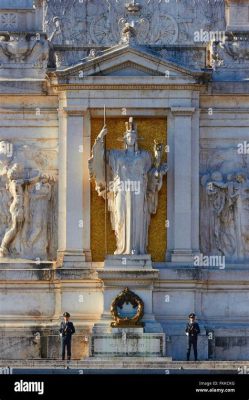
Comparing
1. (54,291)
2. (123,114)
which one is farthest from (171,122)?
(54,291)

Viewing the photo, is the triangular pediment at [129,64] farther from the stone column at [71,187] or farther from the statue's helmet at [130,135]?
the statue's helmet at [130,135]

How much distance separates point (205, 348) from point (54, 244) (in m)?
4.61

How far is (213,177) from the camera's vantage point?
2474 inches

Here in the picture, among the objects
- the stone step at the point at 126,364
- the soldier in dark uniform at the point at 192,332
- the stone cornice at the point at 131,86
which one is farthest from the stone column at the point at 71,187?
the stone step at the point at 126,364

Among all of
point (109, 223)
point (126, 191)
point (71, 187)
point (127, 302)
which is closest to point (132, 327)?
point (127, 302)

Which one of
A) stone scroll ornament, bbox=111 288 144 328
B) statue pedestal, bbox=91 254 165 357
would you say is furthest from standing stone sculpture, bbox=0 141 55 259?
stone scroll ornament, bbox=111 288 144 328

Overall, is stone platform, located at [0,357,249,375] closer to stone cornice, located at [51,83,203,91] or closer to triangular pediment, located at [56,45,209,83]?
stone cornice, located at [51,83,203,91]

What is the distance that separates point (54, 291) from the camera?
205 feet

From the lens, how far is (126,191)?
2443 inches
